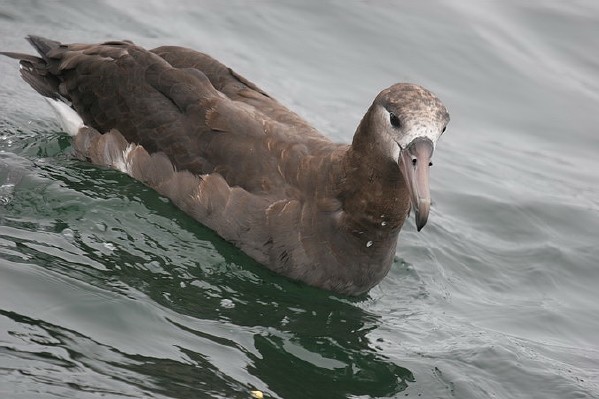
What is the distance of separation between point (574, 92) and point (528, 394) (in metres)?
6.87

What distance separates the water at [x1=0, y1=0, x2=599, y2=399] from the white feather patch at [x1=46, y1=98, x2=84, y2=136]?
0.68 feet

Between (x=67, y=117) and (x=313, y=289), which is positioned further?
(x=67, y=117)

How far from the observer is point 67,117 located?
8.67 m

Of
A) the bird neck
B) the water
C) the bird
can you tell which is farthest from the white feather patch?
the bird neck

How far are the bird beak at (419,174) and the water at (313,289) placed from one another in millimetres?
1078

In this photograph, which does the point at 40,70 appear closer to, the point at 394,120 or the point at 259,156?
the point at 259,156

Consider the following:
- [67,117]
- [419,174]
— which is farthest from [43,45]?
[419,174]

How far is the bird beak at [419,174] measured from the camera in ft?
20.3

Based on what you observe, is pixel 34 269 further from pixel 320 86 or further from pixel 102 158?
pixel 320 86

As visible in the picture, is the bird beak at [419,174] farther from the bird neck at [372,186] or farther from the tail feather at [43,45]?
the tail feather at [43,45]

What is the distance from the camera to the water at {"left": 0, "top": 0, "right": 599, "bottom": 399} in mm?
6047

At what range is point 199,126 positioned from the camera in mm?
7715

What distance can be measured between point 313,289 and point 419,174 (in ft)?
4.72

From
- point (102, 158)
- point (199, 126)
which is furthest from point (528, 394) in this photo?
point (102, 158)
